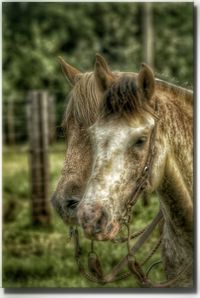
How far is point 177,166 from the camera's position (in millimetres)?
2080

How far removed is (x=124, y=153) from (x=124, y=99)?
18 cm

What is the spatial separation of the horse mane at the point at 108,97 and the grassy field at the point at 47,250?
653 millimetres

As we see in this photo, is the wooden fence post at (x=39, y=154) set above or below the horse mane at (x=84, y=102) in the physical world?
below

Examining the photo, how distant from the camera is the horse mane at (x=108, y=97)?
1.95 metres

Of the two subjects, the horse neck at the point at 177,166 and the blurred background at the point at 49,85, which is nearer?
the horse neck at the point at 177,166

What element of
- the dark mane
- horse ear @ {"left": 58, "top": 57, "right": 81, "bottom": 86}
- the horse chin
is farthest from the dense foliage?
the horse chin

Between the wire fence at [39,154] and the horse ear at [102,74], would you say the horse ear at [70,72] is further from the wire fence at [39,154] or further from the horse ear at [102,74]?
the wire fence at [39,154]

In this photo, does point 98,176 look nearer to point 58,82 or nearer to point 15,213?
point 15,213

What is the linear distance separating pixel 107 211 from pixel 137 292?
0.78 m

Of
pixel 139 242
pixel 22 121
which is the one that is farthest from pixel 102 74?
pixel 22 121

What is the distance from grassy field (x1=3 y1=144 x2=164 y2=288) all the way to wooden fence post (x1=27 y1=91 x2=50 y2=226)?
109 millimetres

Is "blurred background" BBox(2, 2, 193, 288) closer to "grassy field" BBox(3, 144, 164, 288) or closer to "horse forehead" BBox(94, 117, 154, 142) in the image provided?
"grassy field" BBox(3, 144, 164, 288)

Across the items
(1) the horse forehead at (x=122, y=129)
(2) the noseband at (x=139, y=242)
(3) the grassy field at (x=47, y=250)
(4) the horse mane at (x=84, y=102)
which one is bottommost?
(3) the grassy field at (x=47, y=250)

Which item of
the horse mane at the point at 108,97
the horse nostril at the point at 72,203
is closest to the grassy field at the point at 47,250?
the horse nostril at the point at 72,203
